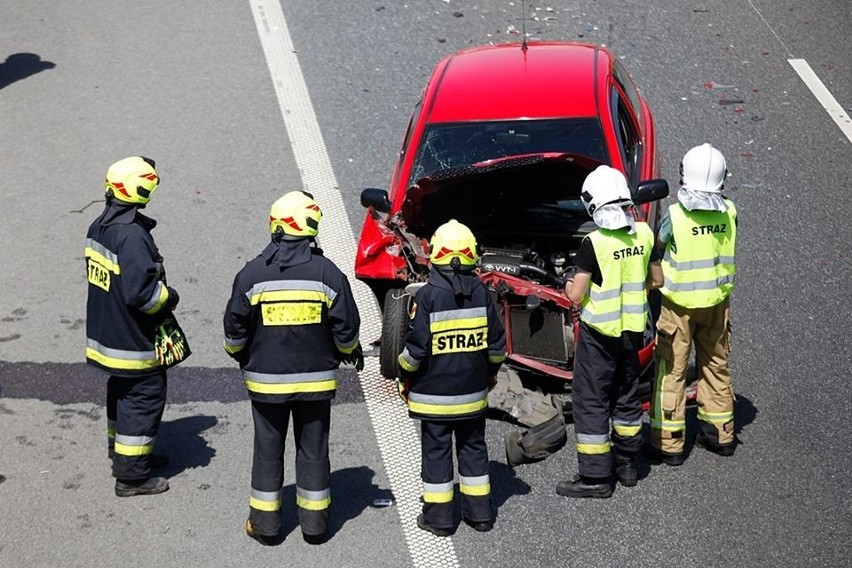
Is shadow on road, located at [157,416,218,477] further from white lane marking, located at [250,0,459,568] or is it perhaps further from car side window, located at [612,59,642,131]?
car side window, located at [612,59,642,131]

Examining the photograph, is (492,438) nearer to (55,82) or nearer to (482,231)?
(482,231)

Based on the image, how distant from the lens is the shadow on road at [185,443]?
789 centimetres

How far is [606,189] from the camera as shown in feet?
23.8

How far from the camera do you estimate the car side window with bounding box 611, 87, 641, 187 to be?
9.12 m

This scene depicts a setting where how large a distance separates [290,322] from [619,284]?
1890mm

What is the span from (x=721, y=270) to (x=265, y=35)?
718cm

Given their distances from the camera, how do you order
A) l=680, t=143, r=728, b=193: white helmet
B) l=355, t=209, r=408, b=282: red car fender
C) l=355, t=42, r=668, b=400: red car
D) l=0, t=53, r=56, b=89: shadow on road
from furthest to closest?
1. l=0, t=53, r=56, b=89: shadow on road
2. l=355, t=209, r=408, b=282: red car fender
3. l=355, t=42, r=668, b=400: red car
4. l=680, t=143, r=728, b=193: white helmet

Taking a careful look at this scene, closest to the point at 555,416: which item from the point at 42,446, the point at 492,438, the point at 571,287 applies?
the point at 492,438

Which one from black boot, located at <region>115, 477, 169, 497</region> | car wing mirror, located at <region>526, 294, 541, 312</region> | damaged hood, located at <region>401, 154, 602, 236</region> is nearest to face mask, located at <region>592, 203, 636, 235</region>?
car wing mirror, located at <region>526, 294, 541, 312</region>

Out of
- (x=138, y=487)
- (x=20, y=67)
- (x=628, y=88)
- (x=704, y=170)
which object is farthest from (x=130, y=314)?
(x=20, y=67)

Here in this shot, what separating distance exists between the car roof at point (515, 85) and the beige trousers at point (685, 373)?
205 cm

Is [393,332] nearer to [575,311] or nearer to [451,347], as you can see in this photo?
[575,311]

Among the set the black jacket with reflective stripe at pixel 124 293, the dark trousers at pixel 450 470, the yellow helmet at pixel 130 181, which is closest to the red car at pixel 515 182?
the dark trousers at pixel 450 470

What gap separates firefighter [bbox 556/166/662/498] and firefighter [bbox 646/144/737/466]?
0.20 meters
